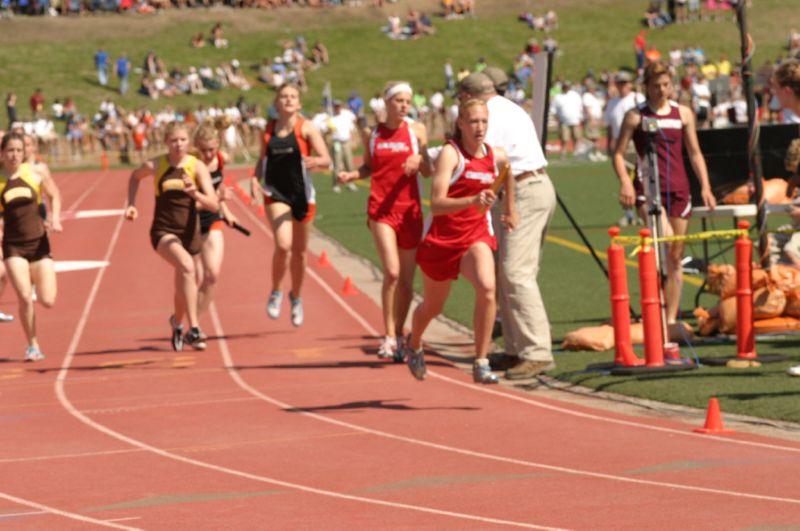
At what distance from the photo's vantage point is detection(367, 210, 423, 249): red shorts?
12.5 metres

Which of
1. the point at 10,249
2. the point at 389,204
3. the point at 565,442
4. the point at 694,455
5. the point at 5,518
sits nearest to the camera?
the point at 5,518

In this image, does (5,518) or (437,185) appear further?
(437,185)

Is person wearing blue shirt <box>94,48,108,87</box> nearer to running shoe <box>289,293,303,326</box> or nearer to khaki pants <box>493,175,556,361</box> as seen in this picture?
running shoe <box>289,293,303,326</box>

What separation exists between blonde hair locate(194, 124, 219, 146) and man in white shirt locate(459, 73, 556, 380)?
12.4 ft

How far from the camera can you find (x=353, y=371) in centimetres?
1275

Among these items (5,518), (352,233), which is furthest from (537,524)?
(352,233)

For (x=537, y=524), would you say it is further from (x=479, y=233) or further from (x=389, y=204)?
(x=389, y=204)

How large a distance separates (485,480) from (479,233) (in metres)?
2.70

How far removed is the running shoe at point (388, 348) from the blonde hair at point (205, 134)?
2.86 meters

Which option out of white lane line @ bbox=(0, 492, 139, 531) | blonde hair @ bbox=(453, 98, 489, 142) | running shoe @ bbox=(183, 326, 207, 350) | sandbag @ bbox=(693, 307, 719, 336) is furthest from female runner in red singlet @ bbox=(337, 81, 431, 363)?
white lane line @ bbox=(0, 492, 139, 531)

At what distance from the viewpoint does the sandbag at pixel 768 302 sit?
1258 cm

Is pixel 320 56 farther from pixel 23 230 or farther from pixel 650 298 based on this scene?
pixel 650 298

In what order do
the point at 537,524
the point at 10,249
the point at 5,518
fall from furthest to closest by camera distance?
the point at 10,249 < the point at 5,518 < the point at 537,524

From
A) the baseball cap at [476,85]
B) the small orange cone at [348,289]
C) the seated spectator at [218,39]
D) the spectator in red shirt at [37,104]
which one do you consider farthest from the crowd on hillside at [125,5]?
the baseball cap at [476,85]
